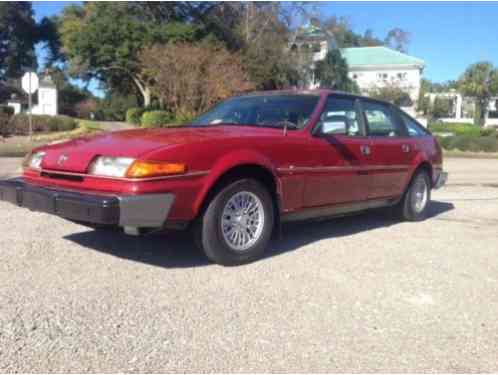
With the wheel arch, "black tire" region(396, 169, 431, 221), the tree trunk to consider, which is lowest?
"black tire" region(396, 169, 431, 221)

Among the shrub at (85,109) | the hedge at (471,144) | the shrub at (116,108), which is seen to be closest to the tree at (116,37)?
the shrub at (116,108)

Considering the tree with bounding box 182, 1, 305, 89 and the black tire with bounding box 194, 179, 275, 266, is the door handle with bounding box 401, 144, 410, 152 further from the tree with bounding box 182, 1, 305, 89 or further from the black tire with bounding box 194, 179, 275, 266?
the tree with bounding box 182, 1, 305, 89

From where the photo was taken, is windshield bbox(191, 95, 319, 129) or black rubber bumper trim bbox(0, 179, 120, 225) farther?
windshield bbox(191, 95, 319, 129)

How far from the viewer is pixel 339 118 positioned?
5258 millimetres

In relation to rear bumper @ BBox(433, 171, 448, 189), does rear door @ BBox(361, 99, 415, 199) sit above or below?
above

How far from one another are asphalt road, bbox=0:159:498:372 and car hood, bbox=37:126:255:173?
802 mm

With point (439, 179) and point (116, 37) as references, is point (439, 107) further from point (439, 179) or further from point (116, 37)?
point (439, 179)

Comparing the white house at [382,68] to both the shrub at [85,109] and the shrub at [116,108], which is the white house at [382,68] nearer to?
the shrub at [116,108]

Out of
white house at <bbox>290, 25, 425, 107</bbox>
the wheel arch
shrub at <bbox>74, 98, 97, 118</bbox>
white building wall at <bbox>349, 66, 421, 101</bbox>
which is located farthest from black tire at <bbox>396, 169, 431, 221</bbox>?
white building wall at <bbox>349, 66, 421, 101</bbox>

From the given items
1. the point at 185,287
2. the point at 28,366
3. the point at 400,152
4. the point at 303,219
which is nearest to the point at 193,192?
the point at 185,287

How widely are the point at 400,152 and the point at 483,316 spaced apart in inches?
116

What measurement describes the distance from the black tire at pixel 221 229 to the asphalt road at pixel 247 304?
0.12 meters

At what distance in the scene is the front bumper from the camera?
11.6ft

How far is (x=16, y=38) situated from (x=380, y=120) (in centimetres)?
6061
